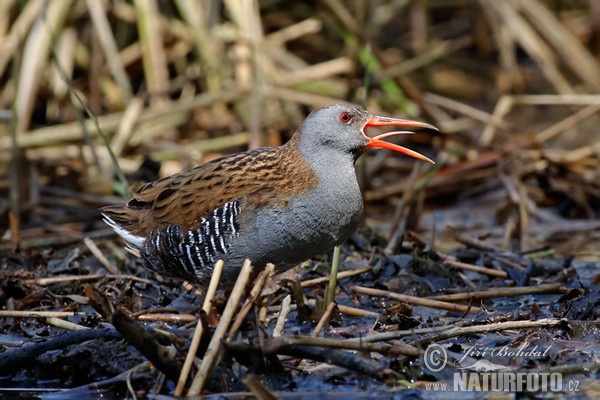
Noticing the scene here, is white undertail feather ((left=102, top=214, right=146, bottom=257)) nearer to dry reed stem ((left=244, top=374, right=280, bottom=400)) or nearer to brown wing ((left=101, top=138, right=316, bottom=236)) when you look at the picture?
brown wing ((left=101, top=138, right=316, bottom=236))

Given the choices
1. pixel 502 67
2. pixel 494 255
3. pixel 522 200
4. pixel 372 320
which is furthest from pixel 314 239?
pixel 502 67

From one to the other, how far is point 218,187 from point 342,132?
634mm

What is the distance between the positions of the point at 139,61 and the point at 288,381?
571 centimetres

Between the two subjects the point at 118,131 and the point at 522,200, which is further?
the point at 118,131

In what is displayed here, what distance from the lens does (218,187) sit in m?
4.54

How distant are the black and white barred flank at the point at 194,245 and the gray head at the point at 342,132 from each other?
474 millimetres

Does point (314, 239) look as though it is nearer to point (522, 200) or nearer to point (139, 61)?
point (522, 200)

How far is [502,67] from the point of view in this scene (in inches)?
404

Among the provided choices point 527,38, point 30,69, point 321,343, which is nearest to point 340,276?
point 321,343

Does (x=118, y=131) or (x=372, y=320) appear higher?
(x=118, y=131)

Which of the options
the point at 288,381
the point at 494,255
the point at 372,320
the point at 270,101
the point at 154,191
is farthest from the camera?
the point at 270,101

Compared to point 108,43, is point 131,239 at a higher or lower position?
lower

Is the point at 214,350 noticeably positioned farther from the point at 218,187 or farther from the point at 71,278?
the point at 71,278

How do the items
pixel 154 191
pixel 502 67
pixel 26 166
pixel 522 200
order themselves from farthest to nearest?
1. pixel 502 67
2. pixel 26 166
3. pixel 522 200
4. pixel 154 191
